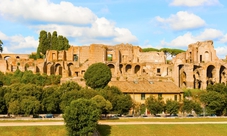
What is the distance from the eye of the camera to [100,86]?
6172 cm

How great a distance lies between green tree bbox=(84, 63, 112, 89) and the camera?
61.5m

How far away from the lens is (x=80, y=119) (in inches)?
1410

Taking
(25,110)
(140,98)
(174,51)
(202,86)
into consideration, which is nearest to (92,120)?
(25,110)

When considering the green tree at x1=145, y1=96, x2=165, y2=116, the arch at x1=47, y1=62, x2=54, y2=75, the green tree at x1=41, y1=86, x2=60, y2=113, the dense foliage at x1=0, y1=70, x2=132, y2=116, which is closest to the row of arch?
the green tree at x1=145, y1=96, x2=165, y2=116

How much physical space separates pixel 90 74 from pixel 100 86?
296 cm

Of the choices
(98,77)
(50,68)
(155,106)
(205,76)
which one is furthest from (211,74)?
(50,68)

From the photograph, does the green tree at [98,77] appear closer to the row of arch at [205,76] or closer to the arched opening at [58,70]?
the arched opening at [58,70]

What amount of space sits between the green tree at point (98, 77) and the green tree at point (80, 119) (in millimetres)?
24461

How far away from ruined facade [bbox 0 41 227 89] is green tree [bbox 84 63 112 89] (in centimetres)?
688

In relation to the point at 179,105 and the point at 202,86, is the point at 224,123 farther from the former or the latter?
the point at 202,86

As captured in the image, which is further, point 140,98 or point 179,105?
point 140,98

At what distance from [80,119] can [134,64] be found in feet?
153

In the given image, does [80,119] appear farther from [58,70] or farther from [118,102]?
[58,70]

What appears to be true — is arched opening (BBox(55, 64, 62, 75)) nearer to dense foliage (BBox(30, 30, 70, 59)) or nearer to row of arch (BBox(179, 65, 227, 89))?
dense foliage (BBox(30, 30, 70, 59))
